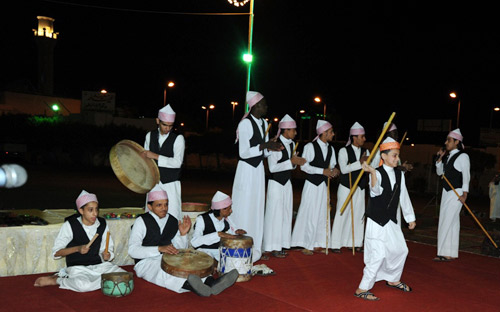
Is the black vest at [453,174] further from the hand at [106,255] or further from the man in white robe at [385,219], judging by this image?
the hand at [106,255]

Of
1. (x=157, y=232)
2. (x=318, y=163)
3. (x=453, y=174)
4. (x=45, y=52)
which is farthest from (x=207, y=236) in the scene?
(x=45, y=52)

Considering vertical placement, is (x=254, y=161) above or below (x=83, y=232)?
above

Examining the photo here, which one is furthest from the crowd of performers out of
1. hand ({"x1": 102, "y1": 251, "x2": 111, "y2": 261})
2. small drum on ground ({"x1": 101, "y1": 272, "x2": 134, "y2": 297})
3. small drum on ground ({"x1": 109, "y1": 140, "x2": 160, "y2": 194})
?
small drum on ground ({"x1": 101, "y1": 272, "x2": 134, "y2": 297})

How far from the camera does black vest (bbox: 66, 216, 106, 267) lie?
17.0ft

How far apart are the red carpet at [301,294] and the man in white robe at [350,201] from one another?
1012mm

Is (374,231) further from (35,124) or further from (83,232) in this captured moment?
(35,124)

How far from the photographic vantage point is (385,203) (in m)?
5.35

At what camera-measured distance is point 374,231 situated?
17.5 ft

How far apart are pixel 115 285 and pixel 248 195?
2.30m

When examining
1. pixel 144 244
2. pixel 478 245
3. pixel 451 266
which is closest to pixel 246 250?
pixel 144 244

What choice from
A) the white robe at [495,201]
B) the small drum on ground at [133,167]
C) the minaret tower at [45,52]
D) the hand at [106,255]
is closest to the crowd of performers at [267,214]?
the hand at [106,255]

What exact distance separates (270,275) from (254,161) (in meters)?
1.52

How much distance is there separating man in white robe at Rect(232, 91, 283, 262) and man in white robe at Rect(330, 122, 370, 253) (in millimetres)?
1755

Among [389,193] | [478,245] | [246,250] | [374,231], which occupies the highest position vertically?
[389,193]
